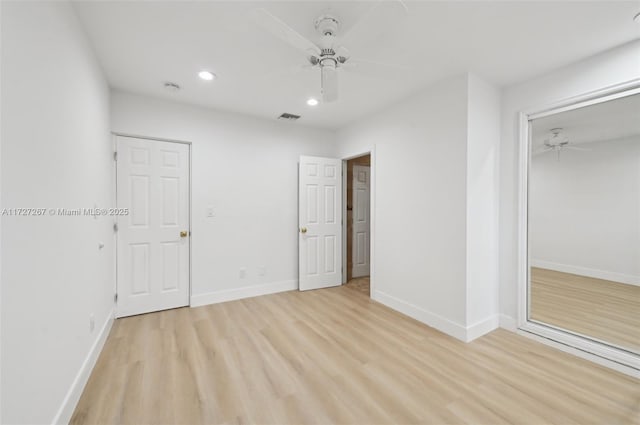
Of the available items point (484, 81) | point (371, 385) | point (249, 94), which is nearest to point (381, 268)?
point (371, 385)

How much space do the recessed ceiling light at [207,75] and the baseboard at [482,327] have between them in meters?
3.47

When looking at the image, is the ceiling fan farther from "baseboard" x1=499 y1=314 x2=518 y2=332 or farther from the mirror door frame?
"baseboard" x1=499 y1=314 x2=518 y2=332

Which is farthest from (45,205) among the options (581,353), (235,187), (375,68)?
(581,353)

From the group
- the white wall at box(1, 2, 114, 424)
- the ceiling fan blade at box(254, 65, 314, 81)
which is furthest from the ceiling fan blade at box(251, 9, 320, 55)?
the white wall at box(1, 2, 114, 424)

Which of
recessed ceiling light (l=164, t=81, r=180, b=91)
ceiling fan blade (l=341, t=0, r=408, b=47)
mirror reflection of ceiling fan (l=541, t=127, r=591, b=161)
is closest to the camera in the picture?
ceiling fan blade (l=341, t=0, r=408, b=47)

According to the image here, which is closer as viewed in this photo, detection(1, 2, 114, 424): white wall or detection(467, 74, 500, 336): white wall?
detection(1, 2, 114, 424): white wall

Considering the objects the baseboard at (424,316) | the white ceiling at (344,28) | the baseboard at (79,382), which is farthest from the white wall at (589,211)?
the baseboard at (79,382)

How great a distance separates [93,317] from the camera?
2.17m

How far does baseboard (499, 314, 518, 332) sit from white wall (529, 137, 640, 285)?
617mm

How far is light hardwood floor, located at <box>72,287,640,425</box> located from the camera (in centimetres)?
166

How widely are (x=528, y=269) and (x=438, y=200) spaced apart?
112 cm

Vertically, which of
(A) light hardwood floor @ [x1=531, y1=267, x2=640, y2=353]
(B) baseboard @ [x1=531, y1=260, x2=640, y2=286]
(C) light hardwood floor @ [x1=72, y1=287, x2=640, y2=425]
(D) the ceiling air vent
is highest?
(D) the ceiling air vent

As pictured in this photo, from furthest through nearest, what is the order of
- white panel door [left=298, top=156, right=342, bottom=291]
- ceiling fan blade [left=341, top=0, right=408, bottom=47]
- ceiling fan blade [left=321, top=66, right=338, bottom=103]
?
white panel door [left=298, top=156, right=342, bottom=291]
ceiling fan blade [left=321, top=66, right=338, bottom=103]
ceiling fan blade [left=341, top=0, right=408, bottom=47]

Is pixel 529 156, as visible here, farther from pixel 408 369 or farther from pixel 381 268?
pixel 408 369
